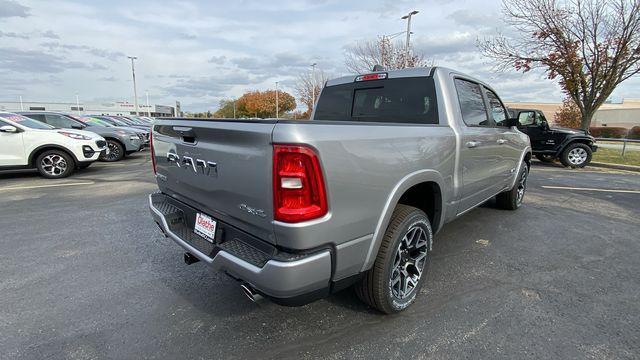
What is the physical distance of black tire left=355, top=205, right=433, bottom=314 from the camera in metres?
2.34

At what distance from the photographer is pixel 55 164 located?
8180mm

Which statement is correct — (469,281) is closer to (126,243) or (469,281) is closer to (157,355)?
(157,355)

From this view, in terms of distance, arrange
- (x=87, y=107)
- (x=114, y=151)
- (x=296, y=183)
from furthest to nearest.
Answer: (x=87, y=107) < (x=114, y=151) < (x=296, y=183)

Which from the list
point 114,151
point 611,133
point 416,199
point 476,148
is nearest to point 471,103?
point 476,148

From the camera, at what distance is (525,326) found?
2463mm

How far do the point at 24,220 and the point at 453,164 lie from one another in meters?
5.77

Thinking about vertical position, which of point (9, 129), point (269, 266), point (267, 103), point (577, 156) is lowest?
point (577, 156)

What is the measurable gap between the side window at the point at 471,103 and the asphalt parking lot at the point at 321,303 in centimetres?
145

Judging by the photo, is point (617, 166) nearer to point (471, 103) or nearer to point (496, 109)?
point (496, 109)

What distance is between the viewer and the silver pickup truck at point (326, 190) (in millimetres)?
1815

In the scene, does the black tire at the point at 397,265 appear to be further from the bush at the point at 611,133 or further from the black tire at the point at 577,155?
the bush at the point at 611,133

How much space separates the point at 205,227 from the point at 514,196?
15.7 feet

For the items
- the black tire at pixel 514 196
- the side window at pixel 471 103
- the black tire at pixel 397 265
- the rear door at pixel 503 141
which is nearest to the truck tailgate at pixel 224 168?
the black tire at pixel 397 265

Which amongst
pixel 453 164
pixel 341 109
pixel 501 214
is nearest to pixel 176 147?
pixel 341 109
